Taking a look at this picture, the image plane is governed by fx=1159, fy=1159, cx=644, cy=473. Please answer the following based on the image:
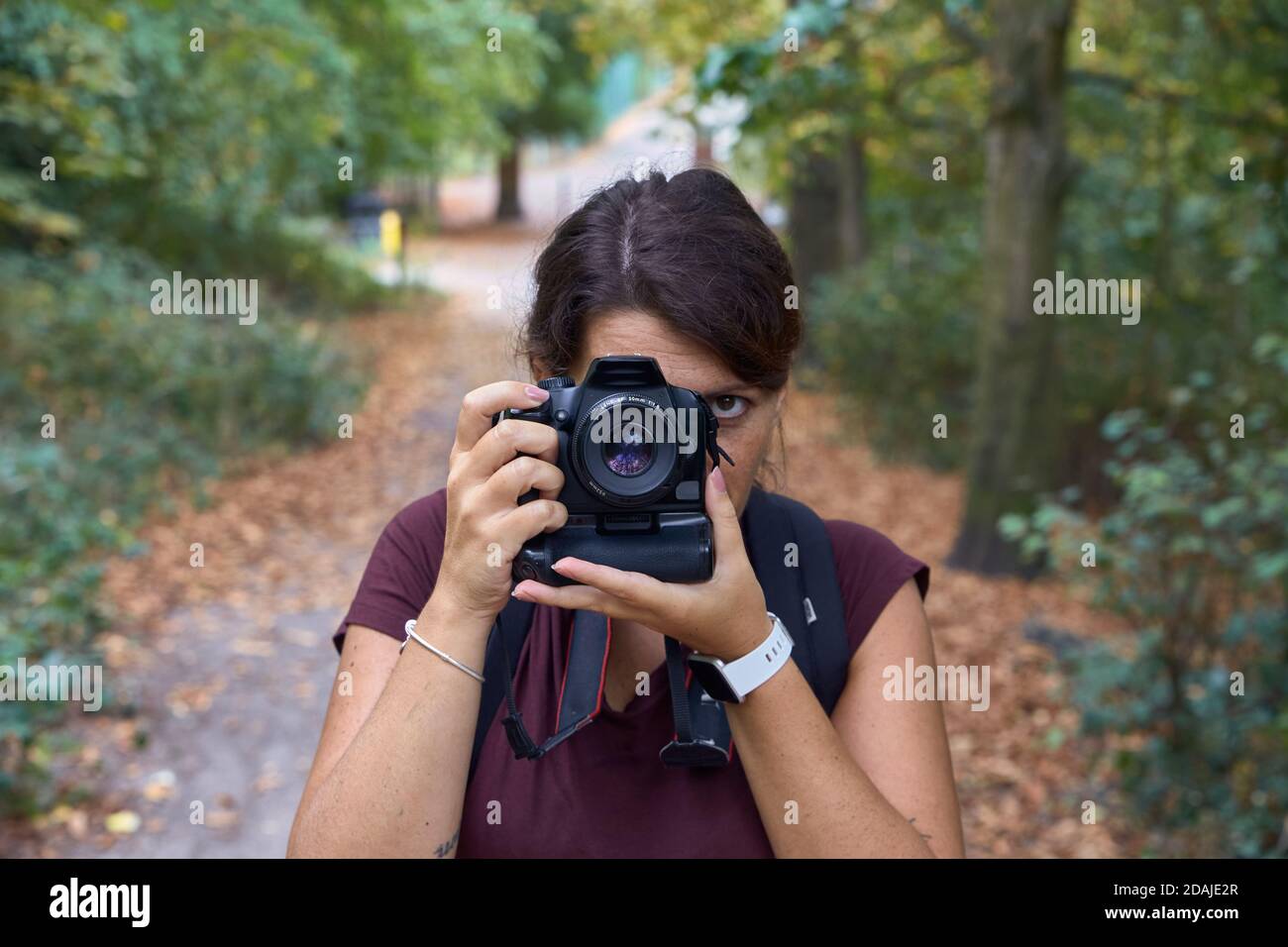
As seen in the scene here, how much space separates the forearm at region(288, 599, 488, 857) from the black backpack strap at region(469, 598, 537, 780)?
5 cm

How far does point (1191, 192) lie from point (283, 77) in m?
7.51

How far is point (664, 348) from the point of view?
1.62 metres

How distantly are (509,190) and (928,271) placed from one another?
72.5ft

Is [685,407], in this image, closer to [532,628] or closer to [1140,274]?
[532,628]

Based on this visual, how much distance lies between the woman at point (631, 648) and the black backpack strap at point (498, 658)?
2 centimetres

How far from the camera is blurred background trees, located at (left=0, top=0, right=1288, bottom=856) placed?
404 centimetres

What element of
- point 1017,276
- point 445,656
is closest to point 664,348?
point 445,656

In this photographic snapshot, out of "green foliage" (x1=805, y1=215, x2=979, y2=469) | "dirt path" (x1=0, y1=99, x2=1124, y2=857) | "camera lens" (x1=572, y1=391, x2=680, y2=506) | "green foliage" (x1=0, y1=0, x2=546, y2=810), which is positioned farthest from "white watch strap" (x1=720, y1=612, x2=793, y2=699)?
"green foliage" (x1=805, y1=215, x2=979, y2=469)

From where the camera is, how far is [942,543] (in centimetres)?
772

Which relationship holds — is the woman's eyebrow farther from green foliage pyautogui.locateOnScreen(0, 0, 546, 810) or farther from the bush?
the bush

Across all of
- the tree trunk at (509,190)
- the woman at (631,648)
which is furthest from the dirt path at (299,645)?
the tree trunk at (509,190)

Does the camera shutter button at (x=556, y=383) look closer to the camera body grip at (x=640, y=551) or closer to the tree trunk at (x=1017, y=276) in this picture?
the camera body grip at (x=640, y=551)

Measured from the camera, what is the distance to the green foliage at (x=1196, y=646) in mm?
3562
